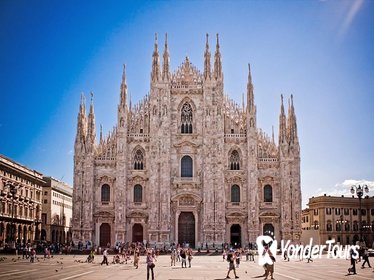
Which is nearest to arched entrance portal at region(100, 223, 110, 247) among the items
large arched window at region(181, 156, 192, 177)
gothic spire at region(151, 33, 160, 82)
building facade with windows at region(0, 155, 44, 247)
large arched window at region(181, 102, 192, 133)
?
building facade with windows at region(0, 155, 44, 247)

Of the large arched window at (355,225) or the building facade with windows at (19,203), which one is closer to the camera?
the building facade with windows at (19,203)

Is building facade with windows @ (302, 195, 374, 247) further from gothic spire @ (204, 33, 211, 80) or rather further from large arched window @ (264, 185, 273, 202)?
gothic spire @ (204, 33, 211, 80)

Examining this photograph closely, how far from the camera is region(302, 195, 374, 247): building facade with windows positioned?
97206 mm

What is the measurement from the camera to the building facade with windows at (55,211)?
90.7 m

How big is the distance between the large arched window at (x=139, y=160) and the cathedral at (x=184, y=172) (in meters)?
0.13

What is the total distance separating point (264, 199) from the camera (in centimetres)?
6925

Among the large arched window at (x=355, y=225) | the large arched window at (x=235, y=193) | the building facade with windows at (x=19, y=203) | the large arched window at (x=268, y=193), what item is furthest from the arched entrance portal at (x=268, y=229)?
the large arched window at (x=355, y=225)

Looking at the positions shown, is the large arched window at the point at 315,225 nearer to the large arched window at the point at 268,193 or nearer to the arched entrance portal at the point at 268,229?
the arched entrance portal at the point at 268,229

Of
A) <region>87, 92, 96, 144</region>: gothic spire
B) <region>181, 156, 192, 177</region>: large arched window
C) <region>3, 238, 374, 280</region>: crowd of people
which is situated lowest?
<region>3, 238, 374, 280</region>: crowd of people

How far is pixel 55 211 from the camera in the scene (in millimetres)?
95250

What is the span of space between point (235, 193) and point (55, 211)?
39.2m

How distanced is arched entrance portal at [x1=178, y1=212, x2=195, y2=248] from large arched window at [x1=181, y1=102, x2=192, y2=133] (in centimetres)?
1061

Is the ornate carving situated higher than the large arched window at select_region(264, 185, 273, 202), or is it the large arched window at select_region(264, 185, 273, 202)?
the large arched window at select_region(264, 185, 273, 202)

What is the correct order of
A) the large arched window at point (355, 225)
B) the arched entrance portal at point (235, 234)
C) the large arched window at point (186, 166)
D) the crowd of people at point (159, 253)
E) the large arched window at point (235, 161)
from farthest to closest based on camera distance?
the large arched window at point (355, 225) < the large arched window at point (235, 161) < the large arched window at point (186, 166) < the arched entrance portal at point (235, 234) < the crowd of people at point (159, 253)
